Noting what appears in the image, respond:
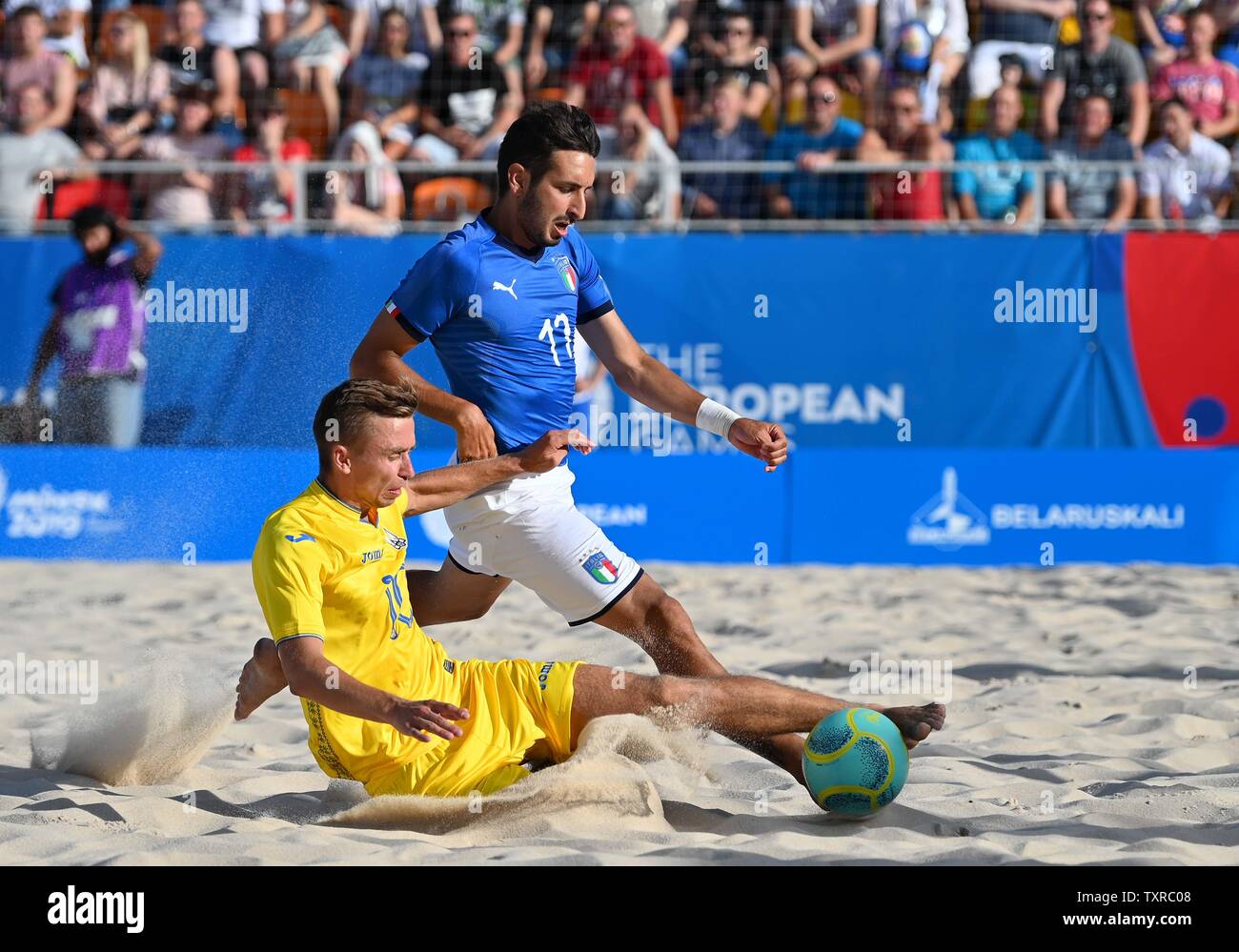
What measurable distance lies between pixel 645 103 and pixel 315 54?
2.33 meters

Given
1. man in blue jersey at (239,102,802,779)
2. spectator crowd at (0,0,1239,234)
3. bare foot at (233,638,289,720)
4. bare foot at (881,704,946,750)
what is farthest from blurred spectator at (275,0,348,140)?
bare foot at (881,704,946,750)

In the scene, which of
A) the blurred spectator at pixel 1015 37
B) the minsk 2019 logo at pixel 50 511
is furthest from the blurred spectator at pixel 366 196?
the blurred spectator at pixel 1015 37

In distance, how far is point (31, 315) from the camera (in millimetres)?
9047

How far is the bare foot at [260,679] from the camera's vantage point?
3.90 m

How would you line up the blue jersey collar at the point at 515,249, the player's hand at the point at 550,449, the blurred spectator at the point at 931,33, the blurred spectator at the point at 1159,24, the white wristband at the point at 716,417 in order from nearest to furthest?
1. the player's hand at the point at 550,449
2. the blue jersey collar at the point at 515,249
3. the white wristband at the point at 716,417
4. the blurred spectator at the point at 931,33
5. the blurred spectator at the point at 1159,24

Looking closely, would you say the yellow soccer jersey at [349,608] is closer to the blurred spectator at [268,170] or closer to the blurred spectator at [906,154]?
the blurred spectator at [268,170]

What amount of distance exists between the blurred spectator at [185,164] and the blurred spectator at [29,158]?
1.71ft

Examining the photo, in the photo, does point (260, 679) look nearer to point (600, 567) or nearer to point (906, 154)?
point (600, 567)

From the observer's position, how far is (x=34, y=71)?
10266 millimetres

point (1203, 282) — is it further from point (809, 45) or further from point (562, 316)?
point (562, 316)

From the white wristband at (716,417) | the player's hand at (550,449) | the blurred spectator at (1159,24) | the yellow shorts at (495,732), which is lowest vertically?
the yellow shorts at (495,732)
